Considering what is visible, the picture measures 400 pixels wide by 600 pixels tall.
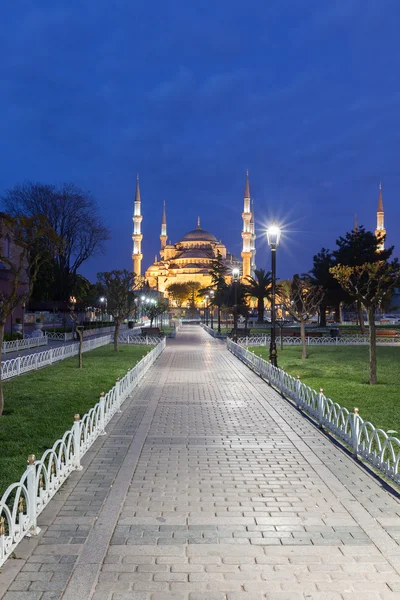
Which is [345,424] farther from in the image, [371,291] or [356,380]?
[371,291]

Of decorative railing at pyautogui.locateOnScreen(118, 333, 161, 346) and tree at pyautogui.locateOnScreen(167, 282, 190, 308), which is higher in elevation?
tree at pyautogui.locateOnScreen(167, 282, 190, 308)

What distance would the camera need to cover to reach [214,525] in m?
5.21

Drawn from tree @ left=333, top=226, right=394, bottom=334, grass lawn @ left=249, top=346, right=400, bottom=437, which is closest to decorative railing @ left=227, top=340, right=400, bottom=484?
grass lawn @ left=249, top=346, right=400, bottom=437

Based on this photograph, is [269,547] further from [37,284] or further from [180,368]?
[37,284]

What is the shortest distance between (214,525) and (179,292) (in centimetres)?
10440

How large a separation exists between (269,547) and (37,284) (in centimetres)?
4512

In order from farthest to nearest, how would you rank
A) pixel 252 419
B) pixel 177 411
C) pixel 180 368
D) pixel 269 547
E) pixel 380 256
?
1. pixel 380 256
2. pixel 180 368
3. pixel 177 411
4. pixel 252 419
5. pixel 269 547

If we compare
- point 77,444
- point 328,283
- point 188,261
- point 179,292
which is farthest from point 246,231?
point 77,444

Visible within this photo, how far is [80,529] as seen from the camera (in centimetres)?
511

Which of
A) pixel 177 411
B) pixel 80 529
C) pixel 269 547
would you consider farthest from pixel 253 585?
pixel 177 411

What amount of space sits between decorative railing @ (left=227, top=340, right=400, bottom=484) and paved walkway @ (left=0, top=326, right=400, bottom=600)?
281 mm

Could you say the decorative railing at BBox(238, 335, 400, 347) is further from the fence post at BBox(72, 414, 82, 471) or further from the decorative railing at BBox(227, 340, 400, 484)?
the fence post at BBox(72, 414, 82, 471)

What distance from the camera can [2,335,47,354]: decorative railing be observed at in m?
24.3

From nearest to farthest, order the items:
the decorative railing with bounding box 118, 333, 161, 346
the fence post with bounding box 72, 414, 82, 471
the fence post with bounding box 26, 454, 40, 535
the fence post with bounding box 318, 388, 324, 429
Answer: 1. the fence post with bounding box 26, 454, 40, 535
2. the fence post with bounding box 72, 414, 82, 471
3. the fence post with bounding box 318, 388, 324, 429
4. the decorative railing with bounding box 118, 333, 161, 346
